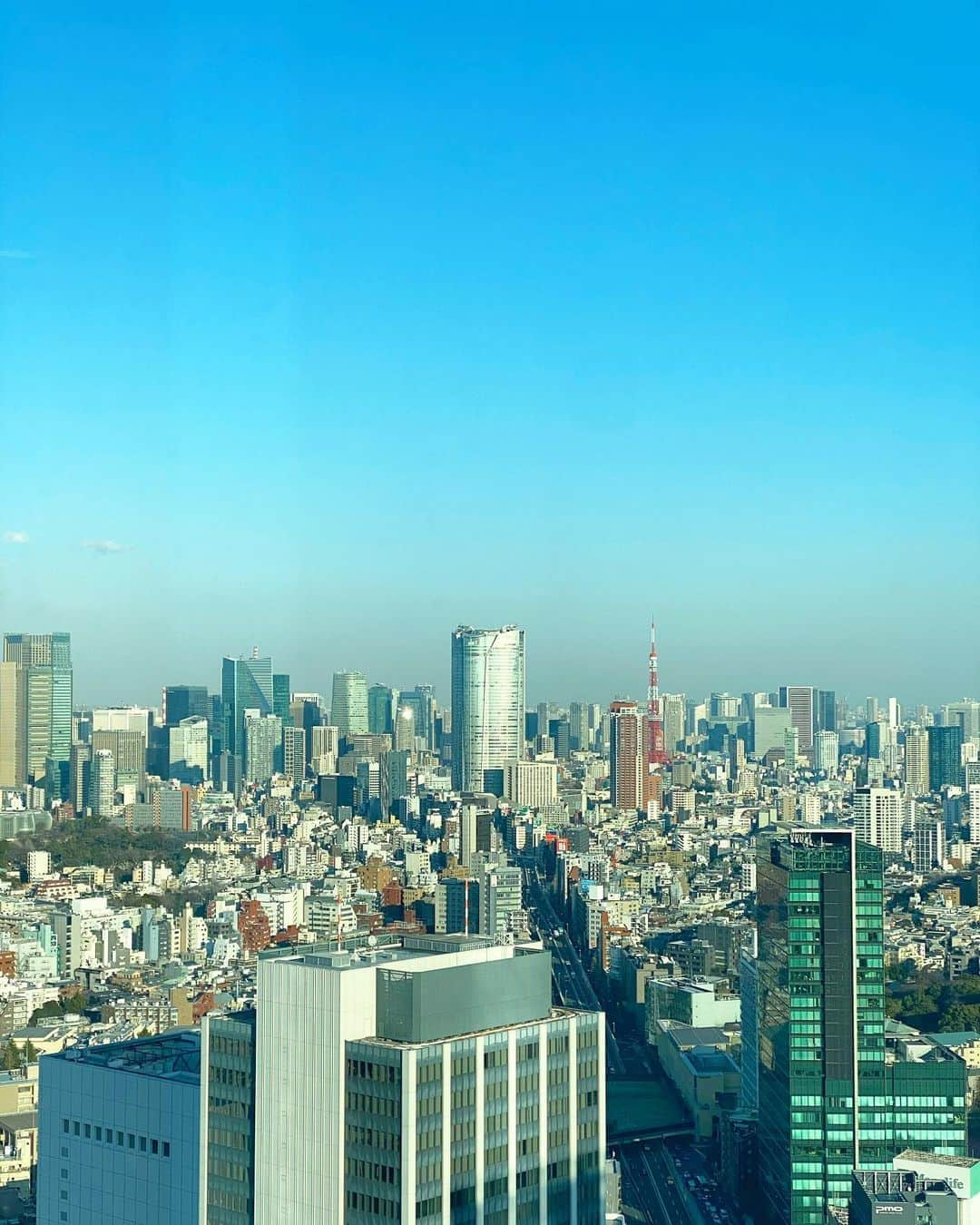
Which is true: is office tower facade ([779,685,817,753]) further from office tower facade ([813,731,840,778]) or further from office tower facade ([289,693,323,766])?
office tower facade ([289,693,323,766])

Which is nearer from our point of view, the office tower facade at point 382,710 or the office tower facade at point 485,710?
the office tower facade at point 382,710

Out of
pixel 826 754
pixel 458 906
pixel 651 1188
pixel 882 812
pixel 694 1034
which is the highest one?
pixel 826 754

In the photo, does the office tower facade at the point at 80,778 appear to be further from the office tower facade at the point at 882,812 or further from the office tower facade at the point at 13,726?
the office tower facade at the point at 882,812

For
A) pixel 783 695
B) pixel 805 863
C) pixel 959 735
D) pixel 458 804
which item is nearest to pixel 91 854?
pixel 458 804

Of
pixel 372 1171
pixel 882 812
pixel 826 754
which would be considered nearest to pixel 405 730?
pixel 826 754

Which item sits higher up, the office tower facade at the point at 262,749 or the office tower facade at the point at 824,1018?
the office tower facade at the point at 262,749

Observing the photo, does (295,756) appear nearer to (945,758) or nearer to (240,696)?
(240,696)

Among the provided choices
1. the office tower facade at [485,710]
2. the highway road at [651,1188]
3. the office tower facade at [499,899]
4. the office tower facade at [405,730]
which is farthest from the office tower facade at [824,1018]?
the office tower facade at [485,710]
